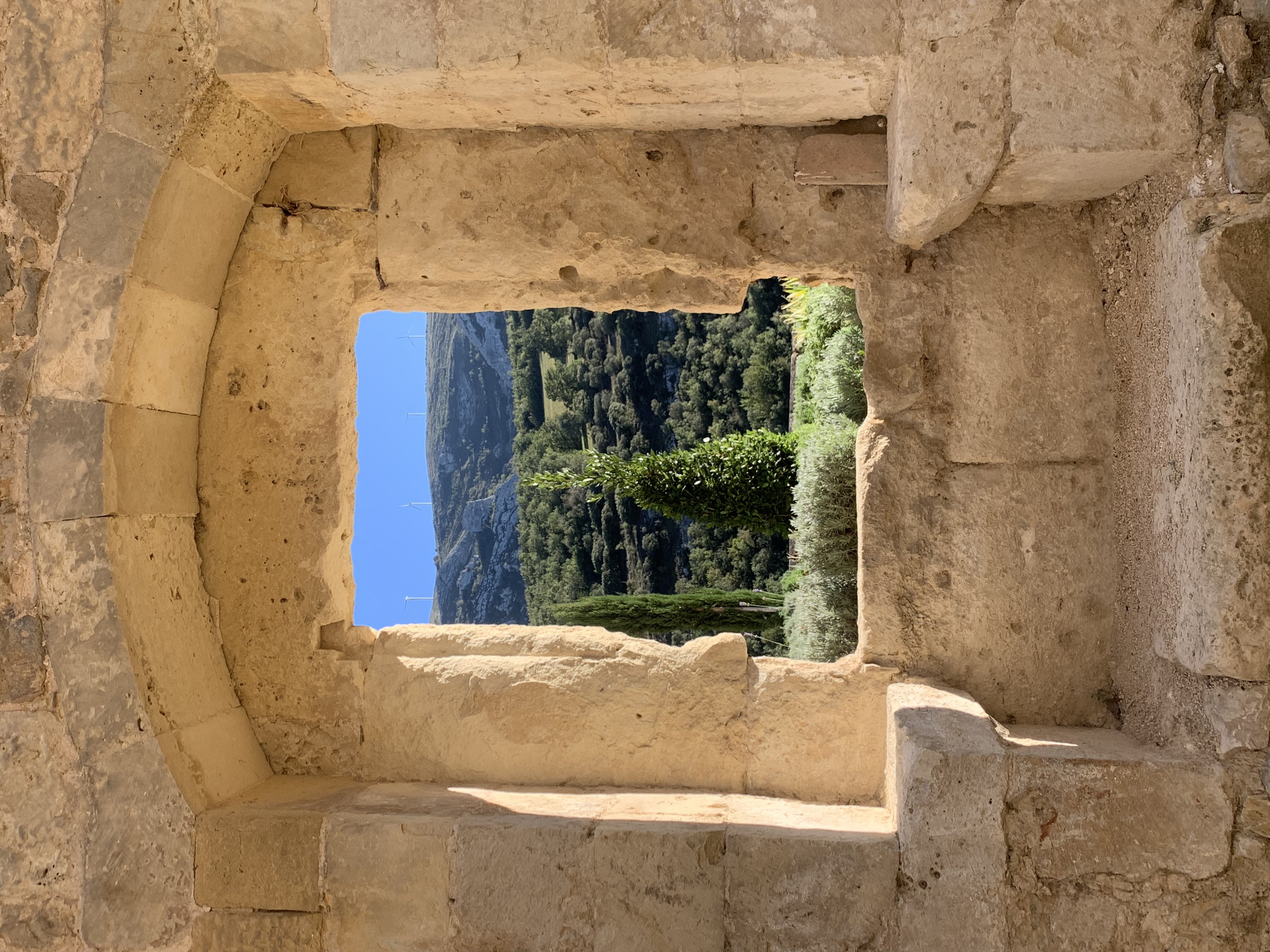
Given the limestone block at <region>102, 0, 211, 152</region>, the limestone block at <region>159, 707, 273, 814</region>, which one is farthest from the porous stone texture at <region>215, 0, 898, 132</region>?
the limestone block at <region>159, 707, 273, 814</region>

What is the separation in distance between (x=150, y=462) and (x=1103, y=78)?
9.75 feet

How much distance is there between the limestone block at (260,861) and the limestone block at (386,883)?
0.05 meters

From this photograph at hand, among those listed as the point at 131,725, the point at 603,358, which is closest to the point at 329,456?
the point at 131,725

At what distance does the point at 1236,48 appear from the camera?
2.41 m

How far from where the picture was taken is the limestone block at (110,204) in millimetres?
2756

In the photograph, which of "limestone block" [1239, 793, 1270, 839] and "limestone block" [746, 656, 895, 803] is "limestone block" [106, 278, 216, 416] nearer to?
"limestone block" [746, 656, 895, 803]

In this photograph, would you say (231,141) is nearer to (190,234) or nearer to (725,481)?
(190,234)

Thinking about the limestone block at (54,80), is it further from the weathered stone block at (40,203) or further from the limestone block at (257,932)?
the limestone block at (257,932)

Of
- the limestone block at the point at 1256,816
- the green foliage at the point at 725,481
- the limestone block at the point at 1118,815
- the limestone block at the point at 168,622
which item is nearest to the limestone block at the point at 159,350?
the limestone block at the point at 168,622

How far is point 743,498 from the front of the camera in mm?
7664

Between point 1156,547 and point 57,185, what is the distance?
3.31 meters

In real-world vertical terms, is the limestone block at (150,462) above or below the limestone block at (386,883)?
above

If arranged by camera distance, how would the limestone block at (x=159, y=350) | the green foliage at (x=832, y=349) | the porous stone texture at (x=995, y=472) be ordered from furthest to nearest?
the green foliage at (x=832, y=349), the porous stone texture at (x=995, y=472), the limestone block at (x=159, y=350)

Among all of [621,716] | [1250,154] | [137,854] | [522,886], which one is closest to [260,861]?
[137,854]
